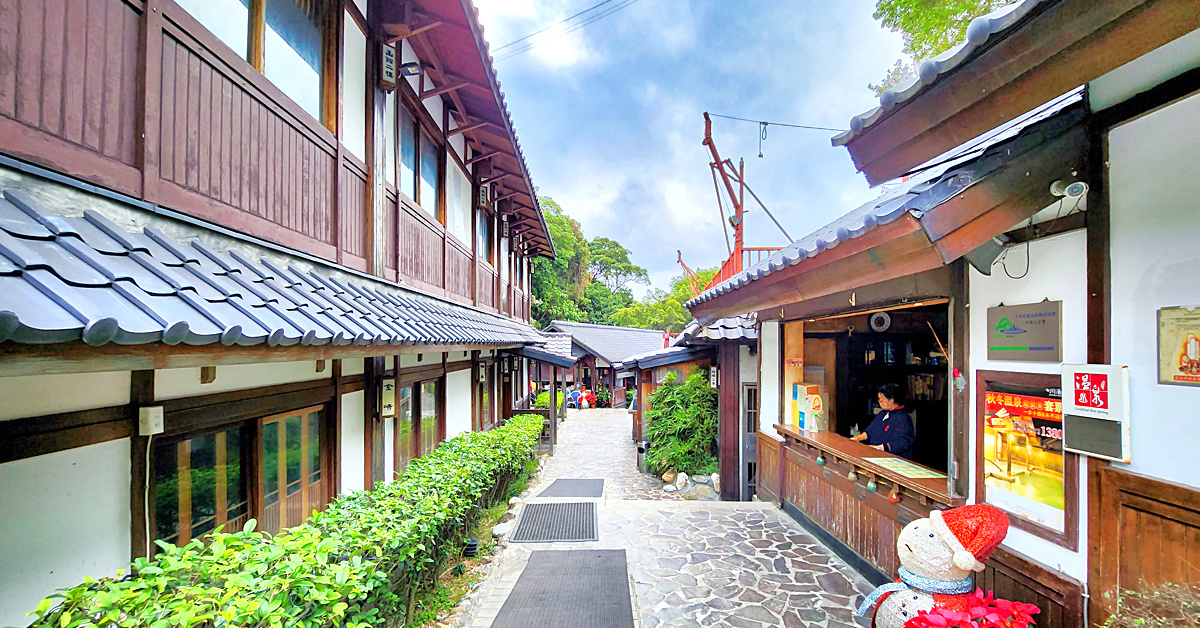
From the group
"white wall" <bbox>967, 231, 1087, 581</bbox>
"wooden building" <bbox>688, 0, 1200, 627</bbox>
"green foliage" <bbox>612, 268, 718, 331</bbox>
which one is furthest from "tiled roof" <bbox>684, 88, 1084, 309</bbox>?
"green foliage" <bbox>612, 268, 718, 331</bbox>

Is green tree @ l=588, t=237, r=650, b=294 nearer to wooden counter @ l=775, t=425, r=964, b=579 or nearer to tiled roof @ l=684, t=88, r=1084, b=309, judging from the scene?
wooden counter @ l=775, t=425, r=964, b=579

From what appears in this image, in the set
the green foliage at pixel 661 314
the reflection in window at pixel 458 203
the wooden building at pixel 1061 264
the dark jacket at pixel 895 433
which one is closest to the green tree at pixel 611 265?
the green foliage at pixel 661 314

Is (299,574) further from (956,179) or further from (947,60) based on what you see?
(956,179)

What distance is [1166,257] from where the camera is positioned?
221 cm

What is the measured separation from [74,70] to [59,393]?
1541 mm

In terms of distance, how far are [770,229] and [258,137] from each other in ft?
46.7

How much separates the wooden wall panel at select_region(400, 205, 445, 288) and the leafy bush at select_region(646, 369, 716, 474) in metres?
6.45

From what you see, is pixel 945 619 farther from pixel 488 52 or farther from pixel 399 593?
pixel 488 52

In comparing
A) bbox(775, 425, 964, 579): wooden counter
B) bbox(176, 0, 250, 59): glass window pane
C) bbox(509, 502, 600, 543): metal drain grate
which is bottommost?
bbox(509, 502, 600, 543): metal drain grate

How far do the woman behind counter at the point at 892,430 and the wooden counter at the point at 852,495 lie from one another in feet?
0.82

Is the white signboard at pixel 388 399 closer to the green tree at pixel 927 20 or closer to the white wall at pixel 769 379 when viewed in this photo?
the white wall at pixel 769 379

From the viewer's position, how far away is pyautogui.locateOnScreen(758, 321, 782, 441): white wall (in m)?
7.39

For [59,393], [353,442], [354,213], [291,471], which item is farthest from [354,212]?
[59,393]

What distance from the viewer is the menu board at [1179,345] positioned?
213cm
